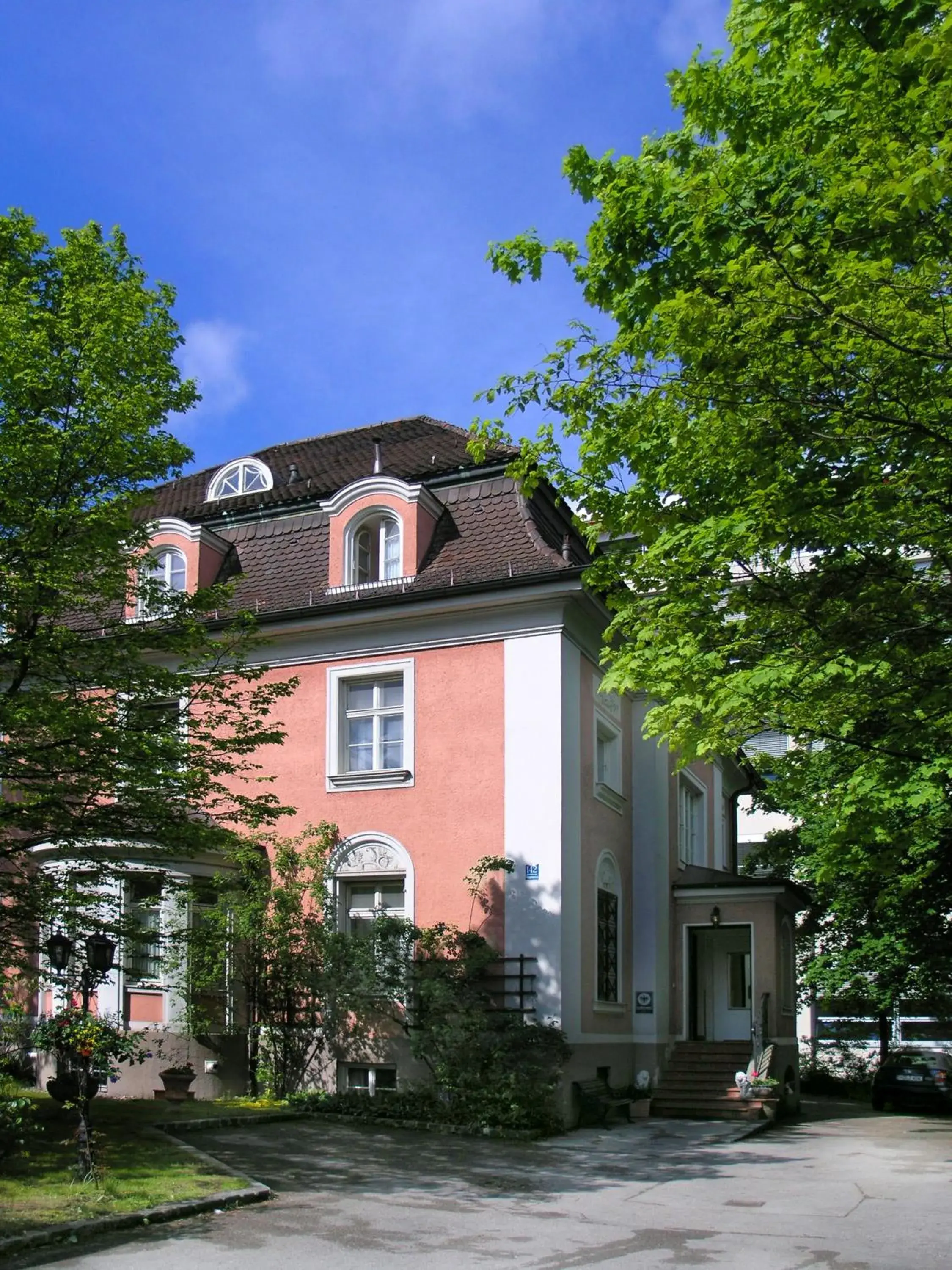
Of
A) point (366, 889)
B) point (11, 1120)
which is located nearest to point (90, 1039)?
point (11, 1120)

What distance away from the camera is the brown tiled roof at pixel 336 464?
2089cm

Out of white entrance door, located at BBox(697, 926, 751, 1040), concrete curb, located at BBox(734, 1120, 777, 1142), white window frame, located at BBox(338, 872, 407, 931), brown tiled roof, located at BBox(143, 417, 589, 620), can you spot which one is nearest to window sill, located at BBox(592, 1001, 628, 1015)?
concrete curb, located at BBox(734, 1120, 777, 1142)

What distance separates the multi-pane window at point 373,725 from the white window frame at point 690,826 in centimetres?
684

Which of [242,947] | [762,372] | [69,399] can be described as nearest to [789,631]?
[762,372]

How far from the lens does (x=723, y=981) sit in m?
24.4

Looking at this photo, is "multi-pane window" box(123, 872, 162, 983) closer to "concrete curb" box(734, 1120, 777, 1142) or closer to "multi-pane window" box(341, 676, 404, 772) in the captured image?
"multi-pane window" box(341, 676, 404, 772)

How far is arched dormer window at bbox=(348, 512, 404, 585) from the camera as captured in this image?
20.0 m

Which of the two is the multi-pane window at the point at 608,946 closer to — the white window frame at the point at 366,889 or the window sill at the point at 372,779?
the white window frame at the point at 366,889

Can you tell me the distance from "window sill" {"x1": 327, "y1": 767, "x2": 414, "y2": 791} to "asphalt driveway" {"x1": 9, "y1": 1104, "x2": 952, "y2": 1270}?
504cm

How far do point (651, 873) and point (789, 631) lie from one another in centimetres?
1300

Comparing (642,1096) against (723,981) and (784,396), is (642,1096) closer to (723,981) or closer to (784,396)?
(723,981)

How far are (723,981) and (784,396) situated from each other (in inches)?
722

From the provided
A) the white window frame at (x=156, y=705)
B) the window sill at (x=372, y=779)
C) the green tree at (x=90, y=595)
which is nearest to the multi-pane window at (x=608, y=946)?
the window sill at (x=372, y=779)

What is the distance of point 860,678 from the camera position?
394 inches
